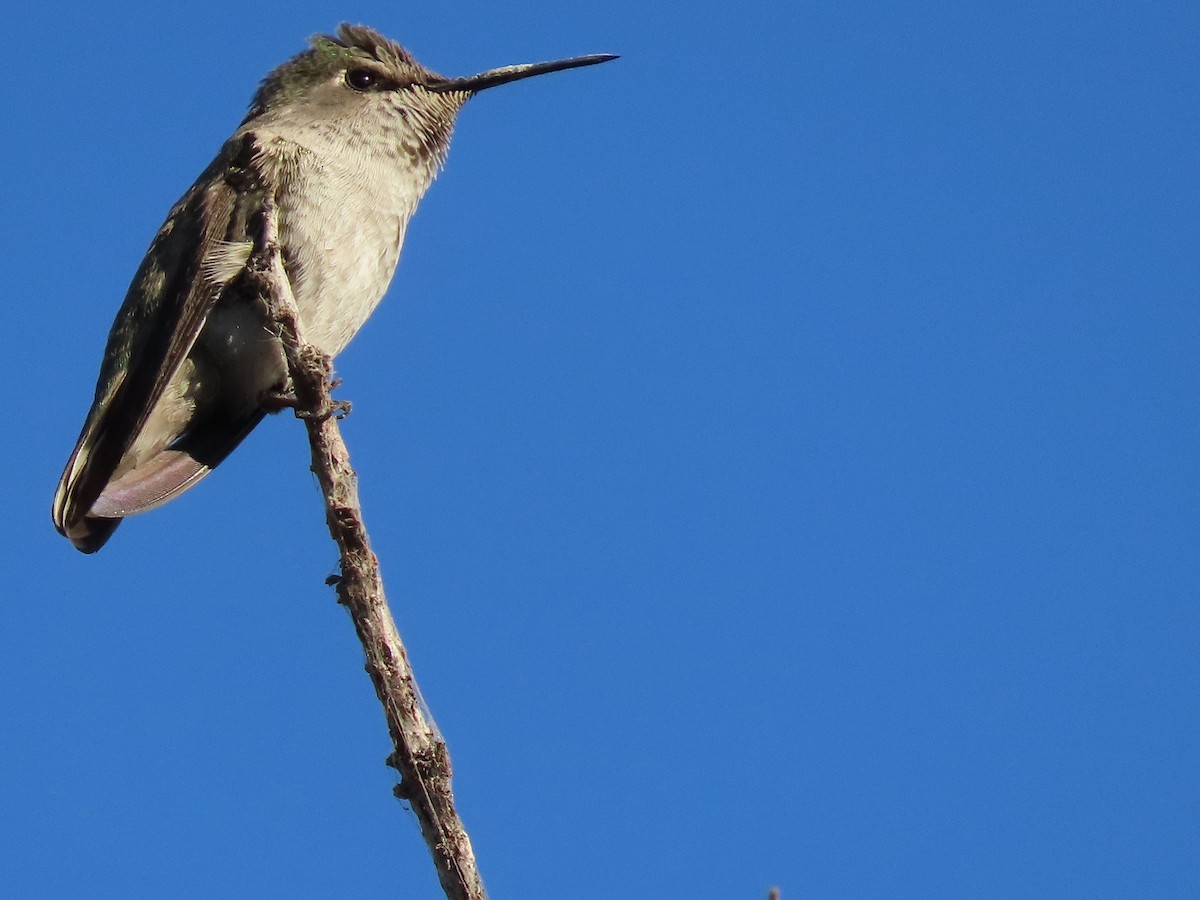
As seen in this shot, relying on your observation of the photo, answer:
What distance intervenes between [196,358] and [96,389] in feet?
1.97

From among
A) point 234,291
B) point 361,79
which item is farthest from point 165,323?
point 361,79

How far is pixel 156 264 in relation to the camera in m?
5.93

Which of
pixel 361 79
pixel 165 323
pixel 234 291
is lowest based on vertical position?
Result: pixel 165 323

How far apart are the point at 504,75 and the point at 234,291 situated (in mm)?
2205

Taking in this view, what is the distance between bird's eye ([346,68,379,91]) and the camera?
21.8 ft

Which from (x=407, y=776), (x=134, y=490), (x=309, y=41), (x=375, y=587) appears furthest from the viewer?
(x=309, y=41)

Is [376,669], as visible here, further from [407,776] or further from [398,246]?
[398,246]

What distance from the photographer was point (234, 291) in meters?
5.66

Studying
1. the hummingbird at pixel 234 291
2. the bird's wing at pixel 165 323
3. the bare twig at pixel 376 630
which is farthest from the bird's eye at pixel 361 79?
the bare twig at pixel 376 630

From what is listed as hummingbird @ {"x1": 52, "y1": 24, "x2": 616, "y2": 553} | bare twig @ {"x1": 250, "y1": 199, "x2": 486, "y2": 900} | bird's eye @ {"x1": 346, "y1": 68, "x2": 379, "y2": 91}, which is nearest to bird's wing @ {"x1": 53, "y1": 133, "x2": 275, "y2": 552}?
hummingbird @ {"x1": 52, "y1": 24, "x2": 616, "y2": 553}

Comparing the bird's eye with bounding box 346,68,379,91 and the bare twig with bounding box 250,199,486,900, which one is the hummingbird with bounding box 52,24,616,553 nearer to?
the bird's eye with bounding box 346,68,379,91

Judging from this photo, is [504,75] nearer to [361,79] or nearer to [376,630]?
[361,79]

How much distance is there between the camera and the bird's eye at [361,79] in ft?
21.8

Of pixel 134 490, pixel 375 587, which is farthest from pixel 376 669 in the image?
pixel 134 490
